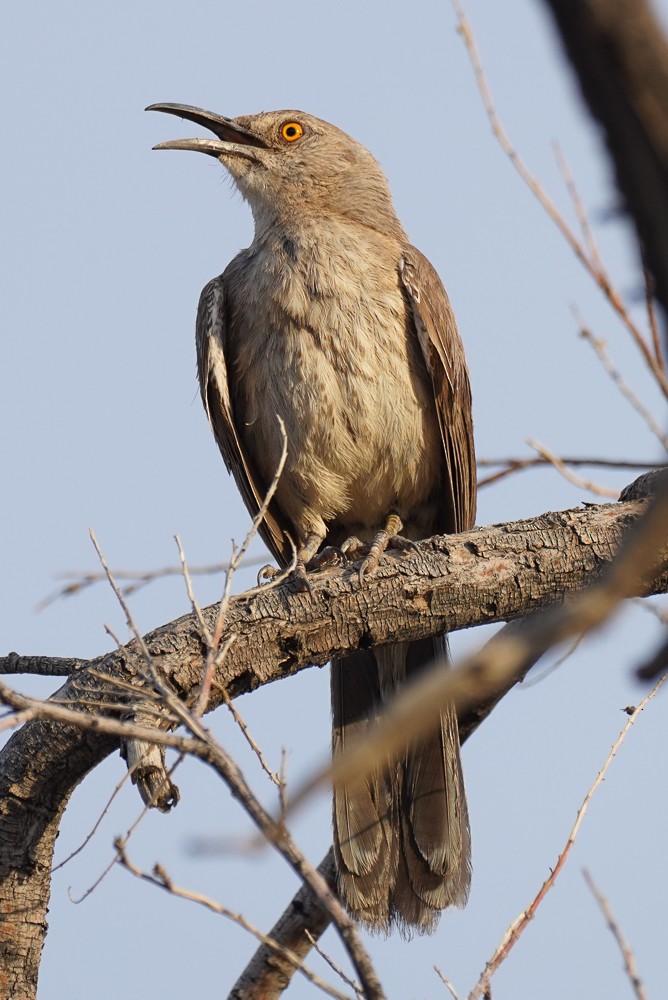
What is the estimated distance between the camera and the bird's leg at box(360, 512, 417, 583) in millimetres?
4113

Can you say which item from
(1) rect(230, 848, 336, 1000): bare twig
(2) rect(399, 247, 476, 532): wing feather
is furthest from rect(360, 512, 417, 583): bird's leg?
(1) rect(230, 848, 336, 1000): bare twig

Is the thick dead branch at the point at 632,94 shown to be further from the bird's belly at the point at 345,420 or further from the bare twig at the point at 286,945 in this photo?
the bird's belly at the point at 345,420

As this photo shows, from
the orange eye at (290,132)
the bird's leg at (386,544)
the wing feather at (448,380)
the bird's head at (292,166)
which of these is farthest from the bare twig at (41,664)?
the orange eye at (290,132)

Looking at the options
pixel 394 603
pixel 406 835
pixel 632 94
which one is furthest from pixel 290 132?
pixel 632 94

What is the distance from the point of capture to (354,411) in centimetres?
523

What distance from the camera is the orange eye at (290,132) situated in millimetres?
6305

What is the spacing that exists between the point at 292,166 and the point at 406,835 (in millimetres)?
3657

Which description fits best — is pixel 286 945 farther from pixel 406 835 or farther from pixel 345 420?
pixel 345 420

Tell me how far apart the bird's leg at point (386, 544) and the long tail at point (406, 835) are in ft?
2.64

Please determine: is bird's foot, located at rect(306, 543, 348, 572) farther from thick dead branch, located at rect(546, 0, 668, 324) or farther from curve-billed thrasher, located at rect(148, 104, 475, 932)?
thick dead branch, located at rect(546, 0, 668, 324)

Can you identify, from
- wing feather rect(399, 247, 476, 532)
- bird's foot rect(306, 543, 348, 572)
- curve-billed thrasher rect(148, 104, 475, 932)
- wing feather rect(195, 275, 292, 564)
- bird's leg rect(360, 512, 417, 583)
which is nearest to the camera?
bird's leg rect(360, 512, 417, 583)

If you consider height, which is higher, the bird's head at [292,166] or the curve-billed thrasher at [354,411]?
the bird's head at [292,166]

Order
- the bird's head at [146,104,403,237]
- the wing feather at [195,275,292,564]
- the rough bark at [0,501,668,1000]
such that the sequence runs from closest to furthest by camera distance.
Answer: the rough bark at [0,501,668,1000] < the wing feather at [195,275,292,564] < the bird's head at [146,104,403,237]

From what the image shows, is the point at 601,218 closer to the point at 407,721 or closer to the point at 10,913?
the point at 407,721
